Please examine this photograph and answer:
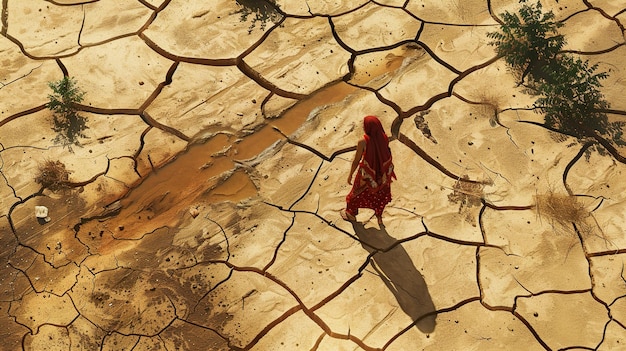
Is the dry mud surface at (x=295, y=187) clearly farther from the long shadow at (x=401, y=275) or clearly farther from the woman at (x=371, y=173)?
the woman at (x=371, y=173)

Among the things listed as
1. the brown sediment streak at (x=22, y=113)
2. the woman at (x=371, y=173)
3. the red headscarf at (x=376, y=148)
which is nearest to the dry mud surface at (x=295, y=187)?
the brown sediment streak at (x=22, y=113)

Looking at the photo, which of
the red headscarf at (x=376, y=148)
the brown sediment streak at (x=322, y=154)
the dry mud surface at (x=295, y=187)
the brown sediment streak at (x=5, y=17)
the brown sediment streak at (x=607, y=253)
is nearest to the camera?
the red headscarf at (x=376, y=148)

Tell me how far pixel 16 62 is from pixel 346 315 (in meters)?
3.58

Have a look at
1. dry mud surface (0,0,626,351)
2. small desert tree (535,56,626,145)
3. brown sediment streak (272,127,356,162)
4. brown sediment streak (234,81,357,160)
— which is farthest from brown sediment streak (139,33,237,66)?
small desert tree (535,56,626,145)

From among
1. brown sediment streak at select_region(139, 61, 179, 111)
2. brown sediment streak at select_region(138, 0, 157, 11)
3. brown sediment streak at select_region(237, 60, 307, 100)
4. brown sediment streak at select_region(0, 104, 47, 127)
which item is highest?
brown sediment streak at select_region(138, 0, 157, 11)

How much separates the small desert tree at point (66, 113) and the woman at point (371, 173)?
228 cm

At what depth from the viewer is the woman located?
3422 mm

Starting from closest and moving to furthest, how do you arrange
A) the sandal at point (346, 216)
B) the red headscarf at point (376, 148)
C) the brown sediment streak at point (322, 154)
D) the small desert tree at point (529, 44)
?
1. the red headscarf at point (376, 148)
2. the sandal at point (346, 216)
3. the brown sediment streak at point (322, 154)
4. the small desert tree at point (529, 44)

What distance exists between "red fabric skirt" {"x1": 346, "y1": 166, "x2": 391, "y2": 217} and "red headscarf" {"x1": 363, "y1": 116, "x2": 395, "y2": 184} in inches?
4.5

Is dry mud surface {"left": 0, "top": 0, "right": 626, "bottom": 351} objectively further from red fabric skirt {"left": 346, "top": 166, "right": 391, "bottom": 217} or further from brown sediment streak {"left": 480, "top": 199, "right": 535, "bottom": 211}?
red fabric skirt {"left": 346, "top": 166, "right": 391, "bottom": 217}

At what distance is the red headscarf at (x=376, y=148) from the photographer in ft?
11.0

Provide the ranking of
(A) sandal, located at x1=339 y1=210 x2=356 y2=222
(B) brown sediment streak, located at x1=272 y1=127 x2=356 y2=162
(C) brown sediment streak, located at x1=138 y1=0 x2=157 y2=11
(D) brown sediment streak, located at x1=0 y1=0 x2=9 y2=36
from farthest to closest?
(C) brown sediment streak, located at x1=138 y1=0 x2=157 y2=11, (D) brown sediment streak, located at x1=0 y1=0 x2=9 y2=36, (B) brown sediment streak, located at x1=272 y1=127 x2=356 y2=162, (A) sandal, located at x1=339 y1=210 x2=356 y2=222

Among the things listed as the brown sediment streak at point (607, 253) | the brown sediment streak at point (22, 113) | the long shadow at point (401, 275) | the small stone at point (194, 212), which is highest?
the brown sediment streak at point (22, 113)

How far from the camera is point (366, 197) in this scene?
3.86 metres
